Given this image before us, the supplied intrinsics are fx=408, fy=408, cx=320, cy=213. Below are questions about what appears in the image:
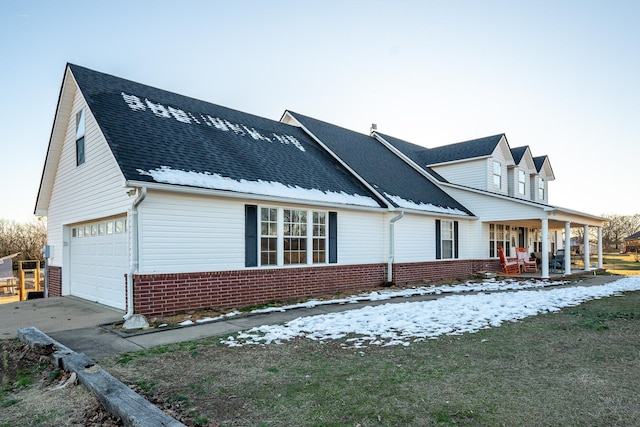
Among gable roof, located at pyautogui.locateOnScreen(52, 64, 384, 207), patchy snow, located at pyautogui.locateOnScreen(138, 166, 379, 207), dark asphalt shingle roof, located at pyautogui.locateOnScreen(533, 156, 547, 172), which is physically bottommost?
patchy snow, located at pyautogui.locateOnScreen(138, 166, 379, 207)

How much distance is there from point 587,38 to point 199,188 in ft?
40.2

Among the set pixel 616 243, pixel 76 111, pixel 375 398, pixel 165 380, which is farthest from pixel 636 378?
pixel 616 243

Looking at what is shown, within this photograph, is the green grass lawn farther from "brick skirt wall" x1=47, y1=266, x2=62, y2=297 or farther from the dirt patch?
"brick skirt wall" x1=47, y1=266, x2=62, y2=297

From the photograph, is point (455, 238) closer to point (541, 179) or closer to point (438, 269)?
point (438, 269)

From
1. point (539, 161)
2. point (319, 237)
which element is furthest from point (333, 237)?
point (539, 161)

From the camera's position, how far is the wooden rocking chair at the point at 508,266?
1811 centimetres

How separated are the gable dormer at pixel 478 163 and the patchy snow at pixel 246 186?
9.07 meters

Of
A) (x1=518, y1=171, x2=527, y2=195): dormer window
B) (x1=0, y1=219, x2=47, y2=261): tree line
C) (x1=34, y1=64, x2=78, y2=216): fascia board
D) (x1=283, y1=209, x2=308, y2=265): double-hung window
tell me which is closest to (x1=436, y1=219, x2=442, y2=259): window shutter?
(x1=283, y1=209, x2=308, y2=265): double-hung window

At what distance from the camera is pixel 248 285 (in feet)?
33.5

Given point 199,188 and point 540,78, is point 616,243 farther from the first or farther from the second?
point 199,188

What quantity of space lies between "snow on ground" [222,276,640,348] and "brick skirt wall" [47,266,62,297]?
8949 millimetres

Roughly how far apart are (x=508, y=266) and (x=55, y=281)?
17747 millimetres

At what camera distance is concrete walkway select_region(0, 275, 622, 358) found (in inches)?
259

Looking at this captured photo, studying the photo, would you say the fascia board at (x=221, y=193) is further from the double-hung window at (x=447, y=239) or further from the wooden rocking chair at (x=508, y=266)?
the wooden rocking chair at (x=508, y=266)
